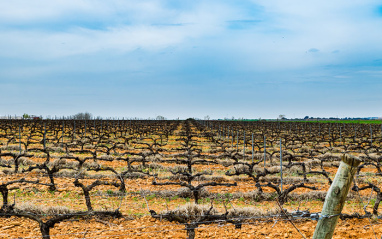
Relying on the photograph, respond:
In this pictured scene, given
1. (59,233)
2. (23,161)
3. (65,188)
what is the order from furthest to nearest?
(23,161) < (65,188) < (59,233)

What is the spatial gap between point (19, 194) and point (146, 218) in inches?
209

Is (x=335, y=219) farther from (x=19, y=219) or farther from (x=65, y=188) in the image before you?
(x=65, y=188)

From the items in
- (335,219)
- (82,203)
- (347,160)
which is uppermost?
(347,160)

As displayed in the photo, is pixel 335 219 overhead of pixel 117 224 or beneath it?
overhead

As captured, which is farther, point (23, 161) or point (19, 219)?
point (23, 161)

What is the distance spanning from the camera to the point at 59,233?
21.2 ft

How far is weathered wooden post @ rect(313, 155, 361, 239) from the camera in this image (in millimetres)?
2955

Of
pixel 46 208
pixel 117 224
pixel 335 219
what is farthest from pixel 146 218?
pixel 335 219

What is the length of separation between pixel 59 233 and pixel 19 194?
4.66 m

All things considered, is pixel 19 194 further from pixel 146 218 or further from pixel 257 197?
pixel 257 197

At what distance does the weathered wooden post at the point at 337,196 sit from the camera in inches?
116

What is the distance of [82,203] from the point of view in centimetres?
919

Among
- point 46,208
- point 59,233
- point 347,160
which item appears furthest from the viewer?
point 46,208

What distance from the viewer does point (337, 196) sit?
3.04 meters
